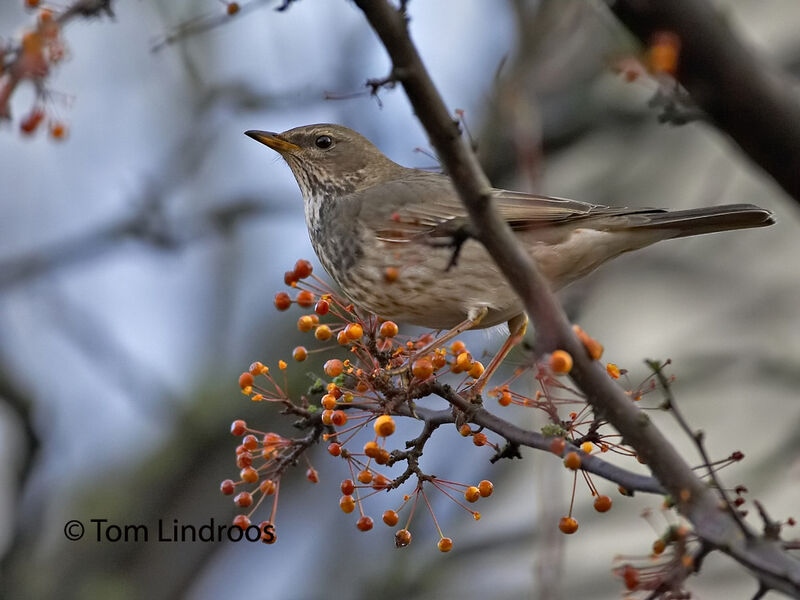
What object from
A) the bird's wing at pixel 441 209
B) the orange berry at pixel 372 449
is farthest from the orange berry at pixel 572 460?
the bird's wing at pixel 441 209

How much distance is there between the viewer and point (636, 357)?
1082 cm

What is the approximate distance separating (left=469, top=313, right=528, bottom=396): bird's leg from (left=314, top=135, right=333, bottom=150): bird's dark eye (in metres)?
1.59

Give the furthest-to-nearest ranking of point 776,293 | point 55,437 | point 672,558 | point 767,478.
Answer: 1. point 776,293
2. point 55,437
3. point 767,478
4. point 672,558

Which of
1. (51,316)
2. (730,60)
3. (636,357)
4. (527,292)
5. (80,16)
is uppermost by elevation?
(636,357)

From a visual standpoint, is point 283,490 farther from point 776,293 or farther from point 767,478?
point 776,293

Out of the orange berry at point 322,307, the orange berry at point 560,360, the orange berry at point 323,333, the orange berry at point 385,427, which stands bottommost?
the orange berry at point 560,360

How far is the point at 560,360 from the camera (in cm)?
228

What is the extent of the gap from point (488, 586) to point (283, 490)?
2.74m

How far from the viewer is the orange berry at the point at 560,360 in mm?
2273

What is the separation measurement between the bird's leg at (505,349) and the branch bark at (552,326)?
928 millimetres

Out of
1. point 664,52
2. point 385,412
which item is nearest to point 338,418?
point 385,412

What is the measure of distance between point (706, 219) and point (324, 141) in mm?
2342

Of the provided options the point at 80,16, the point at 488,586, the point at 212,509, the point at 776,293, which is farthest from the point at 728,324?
the point at 80,16

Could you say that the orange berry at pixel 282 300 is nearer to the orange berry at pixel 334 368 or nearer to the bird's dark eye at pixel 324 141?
the orange berry at pixel 334 368
